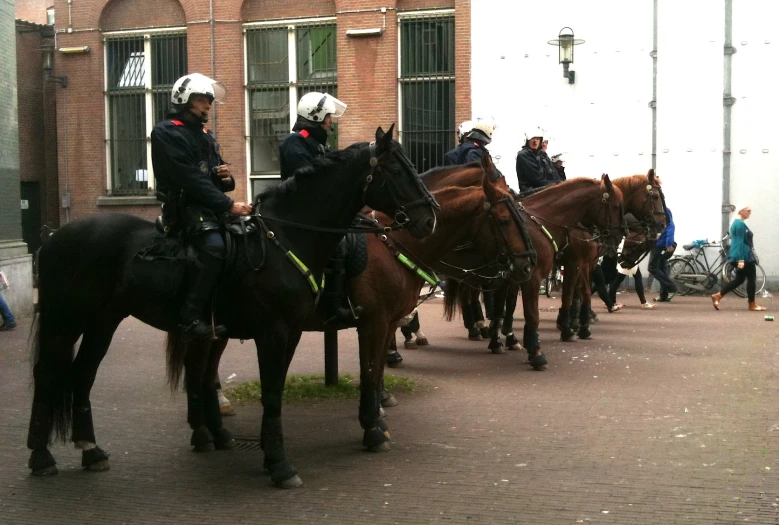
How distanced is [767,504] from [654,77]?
17.5 m

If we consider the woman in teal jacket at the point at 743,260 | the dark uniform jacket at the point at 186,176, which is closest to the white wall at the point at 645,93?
the woman in teal jacket at the point at 743,260

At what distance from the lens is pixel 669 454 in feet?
23.9

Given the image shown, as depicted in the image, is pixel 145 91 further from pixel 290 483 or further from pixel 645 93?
pixel 290 483

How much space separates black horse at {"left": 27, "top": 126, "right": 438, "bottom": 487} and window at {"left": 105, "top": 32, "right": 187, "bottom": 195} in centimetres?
1963

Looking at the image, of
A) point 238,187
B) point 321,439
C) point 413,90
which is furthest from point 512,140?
point 321,439

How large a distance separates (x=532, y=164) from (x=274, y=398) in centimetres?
824

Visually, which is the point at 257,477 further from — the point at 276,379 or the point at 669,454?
the point at 669,454

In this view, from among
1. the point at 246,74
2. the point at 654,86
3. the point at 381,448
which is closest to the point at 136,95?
the point at 246,74

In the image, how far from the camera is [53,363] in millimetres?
7074

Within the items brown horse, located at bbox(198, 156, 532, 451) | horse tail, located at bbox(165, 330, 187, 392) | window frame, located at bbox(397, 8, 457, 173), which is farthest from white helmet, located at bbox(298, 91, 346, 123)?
window frame, located at bbox(397, 8, 457, 173)

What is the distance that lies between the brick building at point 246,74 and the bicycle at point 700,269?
6001 mm

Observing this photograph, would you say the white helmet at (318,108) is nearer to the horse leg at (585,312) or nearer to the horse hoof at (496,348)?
the horse hoof at (496,348)

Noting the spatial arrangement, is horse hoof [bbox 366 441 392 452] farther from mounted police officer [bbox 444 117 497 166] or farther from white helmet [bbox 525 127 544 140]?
white helmet [bbox 525 127 544 140]

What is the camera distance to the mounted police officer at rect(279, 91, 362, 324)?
290 inches
